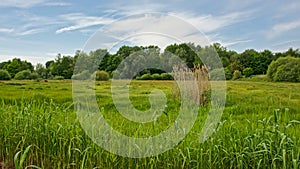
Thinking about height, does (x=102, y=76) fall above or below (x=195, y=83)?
above

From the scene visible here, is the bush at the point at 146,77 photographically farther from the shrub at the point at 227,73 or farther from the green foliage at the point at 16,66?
the green foliage at the point at 16,66

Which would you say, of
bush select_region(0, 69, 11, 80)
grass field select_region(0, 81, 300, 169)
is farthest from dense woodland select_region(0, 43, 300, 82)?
grass field select_region(0, 81, 300, 169)

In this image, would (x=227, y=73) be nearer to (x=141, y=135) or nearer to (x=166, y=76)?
(x=166, y=76)

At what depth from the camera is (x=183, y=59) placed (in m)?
5.67

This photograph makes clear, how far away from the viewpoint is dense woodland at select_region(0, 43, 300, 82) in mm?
4051

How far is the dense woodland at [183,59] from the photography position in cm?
405

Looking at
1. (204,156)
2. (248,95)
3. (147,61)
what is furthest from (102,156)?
(248,95)

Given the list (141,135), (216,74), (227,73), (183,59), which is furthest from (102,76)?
(227,73)

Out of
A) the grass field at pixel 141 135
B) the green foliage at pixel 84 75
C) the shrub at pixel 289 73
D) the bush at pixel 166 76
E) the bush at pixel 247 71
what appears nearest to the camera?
the grass field at pixel 141 135

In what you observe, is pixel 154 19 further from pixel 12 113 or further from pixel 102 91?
pixel 102 91

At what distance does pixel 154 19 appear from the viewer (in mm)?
3500

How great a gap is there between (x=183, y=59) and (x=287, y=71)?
416 centimetres

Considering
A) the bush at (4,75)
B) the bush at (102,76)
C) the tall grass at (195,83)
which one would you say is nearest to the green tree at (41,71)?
the bush at (4,75)

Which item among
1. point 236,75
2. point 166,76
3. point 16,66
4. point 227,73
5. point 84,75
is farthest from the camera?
point 236,75
